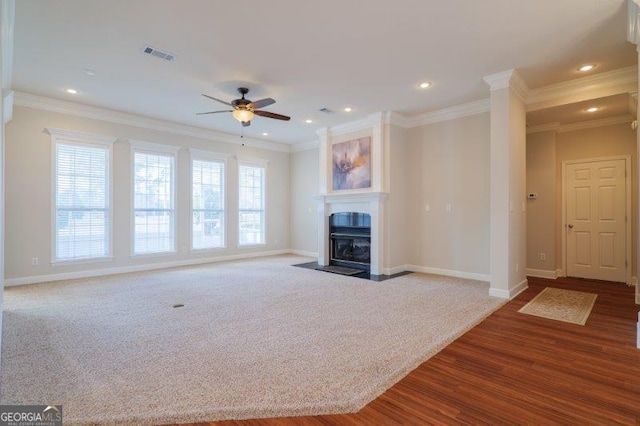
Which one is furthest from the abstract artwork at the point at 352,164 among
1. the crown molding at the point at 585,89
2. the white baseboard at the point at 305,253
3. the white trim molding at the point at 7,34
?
the white trim molding at the point at 7,34

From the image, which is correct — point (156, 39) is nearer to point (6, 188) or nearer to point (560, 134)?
point (6, 188)

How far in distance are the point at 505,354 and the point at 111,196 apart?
650cm

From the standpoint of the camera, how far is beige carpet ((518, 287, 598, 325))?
3625 millimetres

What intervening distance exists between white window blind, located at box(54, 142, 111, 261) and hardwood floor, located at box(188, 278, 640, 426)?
212 inches

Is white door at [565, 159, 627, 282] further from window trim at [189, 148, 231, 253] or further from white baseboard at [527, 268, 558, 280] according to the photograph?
window trim at [189, 148, 231, 253]

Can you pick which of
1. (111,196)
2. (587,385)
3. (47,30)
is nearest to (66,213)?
(111,196)

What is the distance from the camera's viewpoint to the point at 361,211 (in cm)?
645

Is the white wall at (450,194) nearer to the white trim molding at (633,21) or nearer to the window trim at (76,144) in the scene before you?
the white trim molding at (633,21)

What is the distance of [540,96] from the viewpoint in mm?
4789

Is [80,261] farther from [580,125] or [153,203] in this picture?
[580,125]

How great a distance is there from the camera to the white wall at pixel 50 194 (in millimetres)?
5035

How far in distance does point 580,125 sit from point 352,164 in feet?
13.4

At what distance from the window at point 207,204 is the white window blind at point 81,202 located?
1.65 metres

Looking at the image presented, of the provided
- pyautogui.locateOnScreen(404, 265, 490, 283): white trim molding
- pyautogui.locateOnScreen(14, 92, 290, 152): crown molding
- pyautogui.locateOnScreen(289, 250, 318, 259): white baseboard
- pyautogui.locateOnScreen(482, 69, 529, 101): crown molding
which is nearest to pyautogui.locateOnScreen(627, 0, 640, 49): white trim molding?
pyautogui.locateOnScreen(482, 69, 529, 101): crown molding
